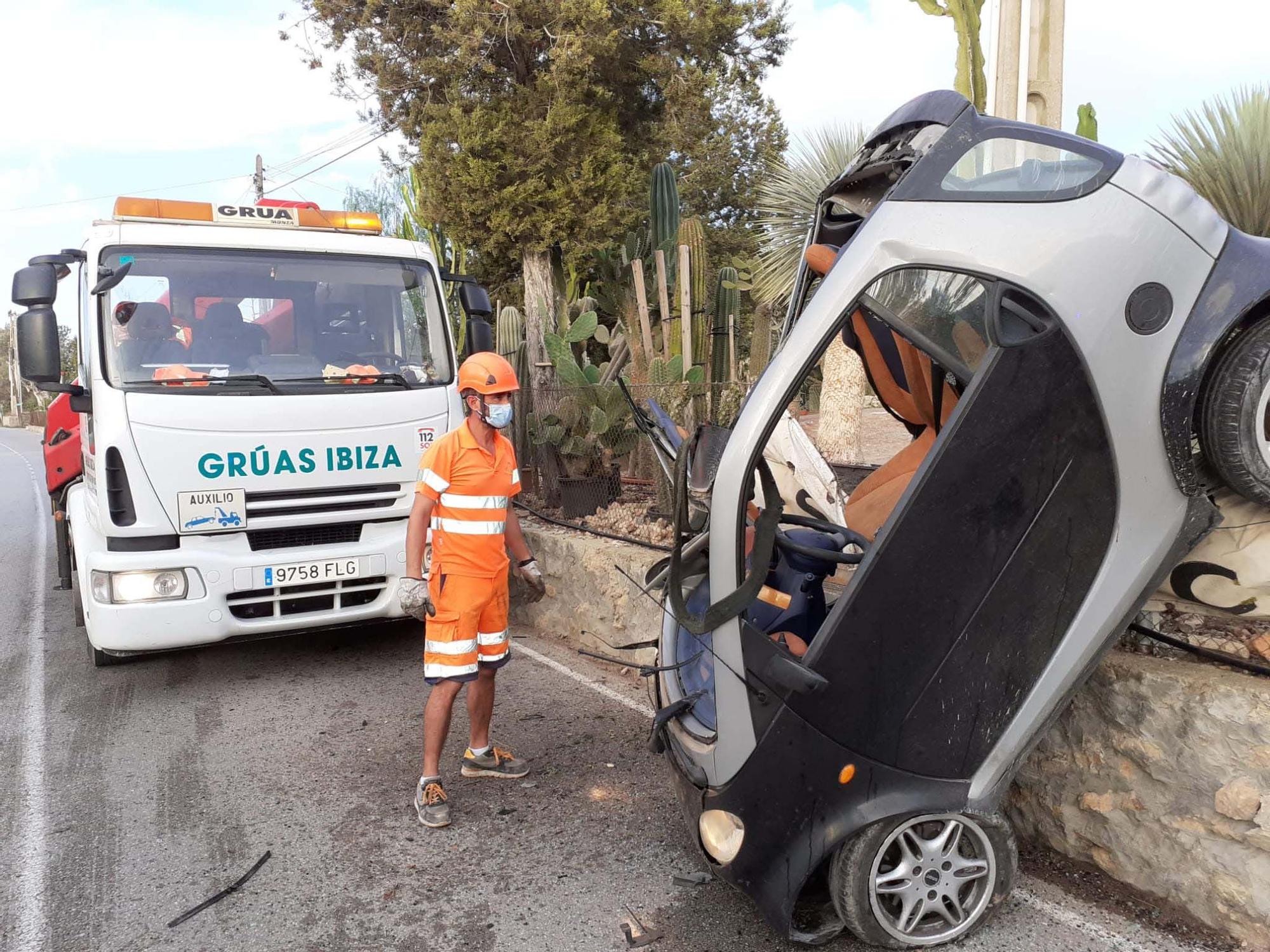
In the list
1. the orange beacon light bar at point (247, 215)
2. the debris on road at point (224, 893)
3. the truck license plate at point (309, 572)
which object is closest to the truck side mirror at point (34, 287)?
the orange beacon light bar at point (247, 215)

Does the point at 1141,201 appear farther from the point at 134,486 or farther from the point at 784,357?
the point at 134,486

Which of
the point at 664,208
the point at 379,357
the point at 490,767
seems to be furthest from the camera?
the point at 664,208

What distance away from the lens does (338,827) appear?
3.52 meters

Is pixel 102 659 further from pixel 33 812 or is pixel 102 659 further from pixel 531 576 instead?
pixel 531 576

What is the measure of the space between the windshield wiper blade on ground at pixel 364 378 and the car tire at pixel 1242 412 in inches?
162

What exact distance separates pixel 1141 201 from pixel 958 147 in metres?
0.47

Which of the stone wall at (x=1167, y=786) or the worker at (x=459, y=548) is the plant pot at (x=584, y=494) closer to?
the worker at (x=459, y=548)

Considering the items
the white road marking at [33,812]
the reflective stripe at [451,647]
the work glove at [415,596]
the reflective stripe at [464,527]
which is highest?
the reflective stripe at [464,527]

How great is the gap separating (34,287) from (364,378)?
1.70m

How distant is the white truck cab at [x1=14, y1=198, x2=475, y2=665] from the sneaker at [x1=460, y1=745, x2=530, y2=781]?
1563mm

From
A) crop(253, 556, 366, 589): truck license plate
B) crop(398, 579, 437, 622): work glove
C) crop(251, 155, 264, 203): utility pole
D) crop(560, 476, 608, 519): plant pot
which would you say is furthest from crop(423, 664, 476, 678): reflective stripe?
crop(251, 155, 264, 203): utility pole

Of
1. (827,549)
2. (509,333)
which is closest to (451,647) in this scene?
(827,549)

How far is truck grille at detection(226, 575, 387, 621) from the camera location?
16.2 feet

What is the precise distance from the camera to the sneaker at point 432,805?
11.5 feet
